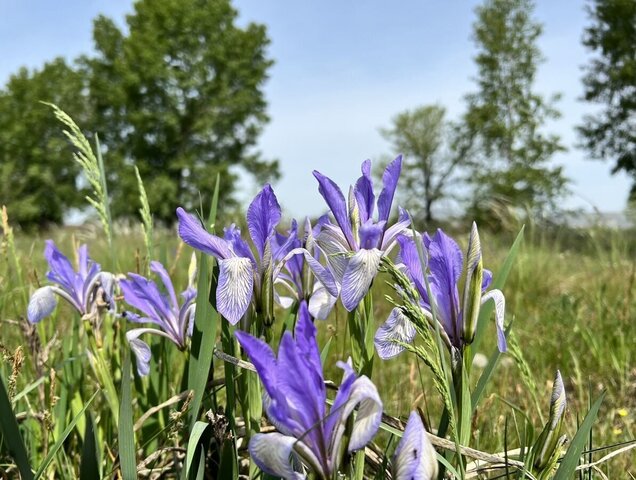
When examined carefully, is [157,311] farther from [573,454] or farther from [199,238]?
[573,454]

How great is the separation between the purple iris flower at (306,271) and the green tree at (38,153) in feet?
102

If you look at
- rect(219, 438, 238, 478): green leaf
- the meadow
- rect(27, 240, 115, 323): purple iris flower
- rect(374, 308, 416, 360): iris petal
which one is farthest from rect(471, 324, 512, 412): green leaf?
rect(27, 240, 115, 323): purple iris flower

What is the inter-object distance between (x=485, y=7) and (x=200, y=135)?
1456cm

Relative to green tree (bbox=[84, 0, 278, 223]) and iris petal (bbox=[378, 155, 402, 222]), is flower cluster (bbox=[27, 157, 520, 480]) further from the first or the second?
green tree (bbox=[84, 0, 278, 223])

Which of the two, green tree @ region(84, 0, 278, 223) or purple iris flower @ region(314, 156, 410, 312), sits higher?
green tree @ region(84, 0, 278, 223)

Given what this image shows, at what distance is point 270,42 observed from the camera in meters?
31.8

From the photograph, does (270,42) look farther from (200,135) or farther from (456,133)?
(456,133)

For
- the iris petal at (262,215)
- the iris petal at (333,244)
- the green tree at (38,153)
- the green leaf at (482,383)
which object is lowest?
the green leaf at (482,383)

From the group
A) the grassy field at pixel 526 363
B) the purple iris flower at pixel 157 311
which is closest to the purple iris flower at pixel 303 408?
the grassy field at pixel 526 363

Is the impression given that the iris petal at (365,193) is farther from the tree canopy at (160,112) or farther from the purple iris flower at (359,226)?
the tree canopy at (160,112)

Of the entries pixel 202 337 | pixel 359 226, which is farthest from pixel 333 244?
pixel 202 337

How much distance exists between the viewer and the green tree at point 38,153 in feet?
101

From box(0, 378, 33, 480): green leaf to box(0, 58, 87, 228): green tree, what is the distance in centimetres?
3148

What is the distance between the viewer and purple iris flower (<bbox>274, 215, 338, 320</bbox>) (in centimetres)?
111
